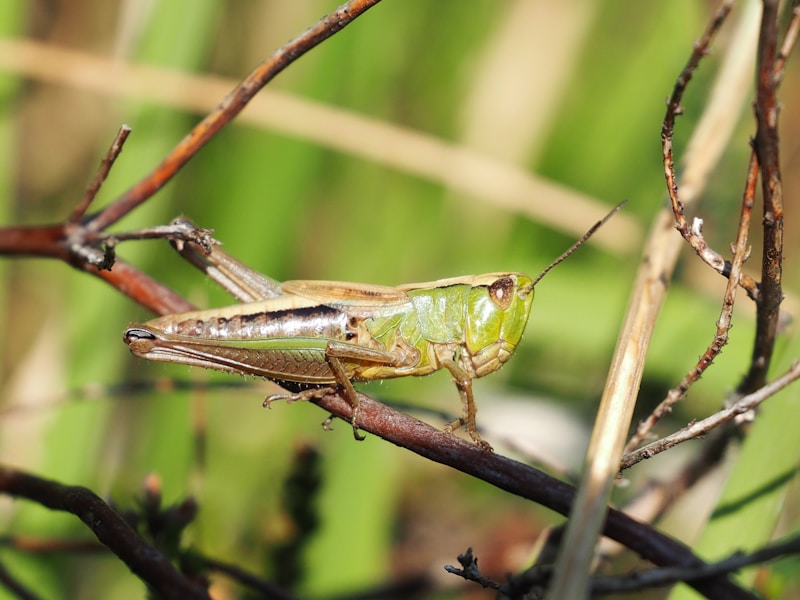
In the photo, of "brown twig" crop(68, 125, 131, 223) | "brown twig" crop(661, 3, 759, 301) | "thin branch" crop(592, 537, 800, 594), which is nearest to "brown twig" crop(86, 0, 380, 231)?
"brown twig" crop(68, 125, 131, 223)

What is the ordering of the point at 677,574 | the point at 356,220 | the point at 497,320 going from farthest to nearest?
1. the point at 356,220
2. the point at 497,320
3. the point at 677,574

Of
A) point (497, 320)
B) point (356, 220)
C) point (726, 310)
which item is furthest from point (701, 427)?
point (356, 220)

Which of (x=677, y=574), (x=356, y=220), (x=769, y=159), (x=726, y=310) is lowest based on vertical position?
(x=677, y=574)

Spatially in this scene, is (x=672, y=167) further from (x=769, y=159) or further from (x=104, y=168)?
(x=104, y=168)

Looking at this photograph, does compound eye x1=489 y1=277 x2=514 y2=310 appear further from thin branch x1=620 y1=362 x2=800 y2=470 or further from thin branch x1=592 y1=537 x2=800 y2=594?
thin branch x1=592 y1=537 x2=800 y2=594

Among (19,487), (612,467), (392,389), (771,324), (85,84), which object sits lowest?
(19,487)

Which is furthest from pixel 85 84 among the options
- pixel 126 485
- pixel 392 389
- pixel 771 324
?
pixel 771 324

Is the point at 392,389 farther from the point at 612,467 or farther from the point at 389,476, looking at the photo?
the point at 612,467
